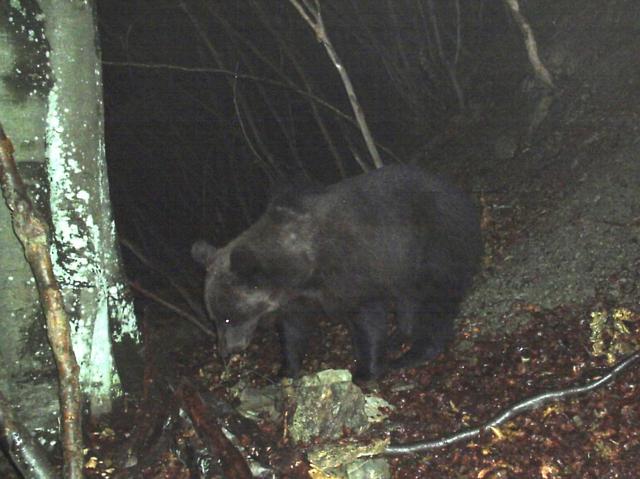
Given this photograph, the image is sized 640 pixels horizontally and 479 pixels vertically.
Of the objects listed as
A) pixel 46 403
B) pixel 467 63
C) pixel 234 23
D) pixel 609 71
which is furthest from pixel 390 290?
pixel 234 23

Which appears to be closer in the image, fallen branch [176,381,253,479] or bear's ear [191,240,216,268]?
fallen branch [176,381,253,479]

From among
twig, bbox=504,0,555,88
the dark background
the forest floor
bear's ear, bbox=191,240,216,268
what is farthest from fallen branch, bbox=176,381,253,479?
the dark background

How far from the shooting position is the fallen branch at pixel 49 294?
11.3 ft

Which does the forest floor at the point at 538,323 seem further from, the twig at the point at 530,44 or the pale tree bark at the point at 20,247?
the pale tree bark at the point at 20,247

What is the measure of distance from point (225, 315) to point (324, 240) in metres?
0.89

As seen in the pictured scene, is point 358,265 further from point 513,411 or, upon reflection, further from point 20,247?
point 20,247

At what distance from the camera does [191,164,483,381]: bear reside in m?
5.73

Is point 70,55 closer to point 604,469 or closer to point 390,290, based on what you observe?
point 390,290

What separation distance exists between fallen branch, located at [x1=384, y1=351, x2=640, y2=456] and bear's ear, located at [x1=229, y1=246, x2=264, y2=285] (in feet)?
5.78

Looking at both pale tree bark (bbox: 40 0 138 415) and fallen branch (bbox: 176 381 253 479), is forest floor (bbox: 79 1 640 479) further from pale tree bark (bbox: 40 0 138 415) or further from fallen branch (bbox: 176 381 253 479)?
pale tree bark (bbox: 40 0 138 415)

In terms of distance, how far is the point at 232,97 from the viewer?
16875 millimetres

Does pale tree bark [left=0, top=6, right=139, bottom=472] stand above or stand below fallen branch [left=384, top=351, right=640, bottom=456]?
above

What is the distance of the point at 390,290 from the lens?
19.8ft

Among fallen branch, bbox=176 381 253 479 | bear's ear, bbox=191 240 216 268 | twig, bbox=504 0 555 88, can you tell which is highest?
twig, bbox=504 0 555 88
